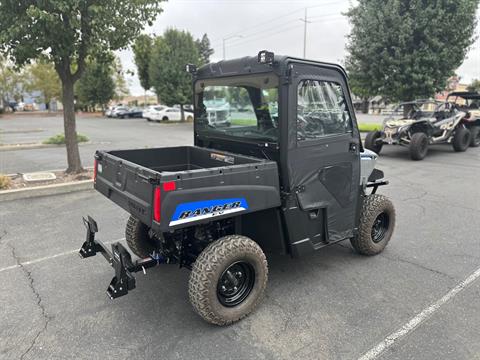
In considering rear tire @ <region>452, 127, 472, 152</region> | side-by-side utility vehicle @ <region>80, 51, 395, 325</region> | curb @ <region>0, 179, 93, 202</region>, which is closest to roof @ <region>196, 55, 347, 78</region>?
side-by-side utility vehicle @ <region>80, 51, 395, 325</region>

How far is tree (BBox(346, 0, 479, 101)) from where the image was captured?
12633 mm

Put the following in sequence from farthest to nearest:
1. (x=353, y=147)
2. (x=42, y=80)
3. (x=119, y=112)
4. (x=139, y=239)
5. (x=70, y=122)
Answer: (x=42, y=80) → (x=119, y=112) → (x=70, y=122) → (x=139, y=239) → (x=353, y=147)

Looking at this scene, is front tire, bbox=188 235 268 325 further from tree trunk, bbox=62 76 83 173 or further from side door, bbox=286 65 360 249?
tree trunk, bbox=62 76 83 173

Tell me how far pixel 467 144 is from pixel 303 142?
12271mm

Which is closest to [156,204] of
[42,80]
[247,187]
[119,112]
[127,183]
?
[127,183]

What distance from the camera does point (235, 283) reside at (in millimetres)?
3125

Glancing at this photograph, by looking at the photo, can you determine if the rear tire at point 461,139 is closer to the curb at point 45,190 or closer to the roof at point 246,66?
the roof at point 246,66

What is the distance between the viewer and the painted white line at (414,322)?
106 inches

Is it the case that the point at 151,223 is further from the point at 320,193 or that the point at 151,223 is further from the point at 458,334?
the point at 458,334

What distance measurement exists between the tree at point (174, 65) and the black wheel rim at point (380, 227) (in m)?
22.8

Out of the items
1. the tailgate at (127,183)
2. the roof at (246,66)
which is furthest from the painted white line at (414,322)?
the roof at (246,66)

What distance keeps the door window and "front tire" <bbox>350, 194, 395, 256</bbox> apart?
97cm

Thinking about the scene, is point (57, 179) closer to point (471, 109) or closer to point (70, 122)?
point (70, 122)

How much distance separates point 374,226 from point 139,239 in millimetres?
2736
